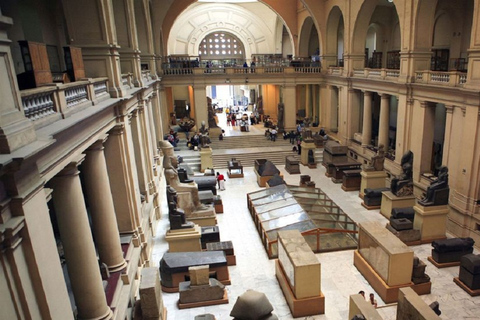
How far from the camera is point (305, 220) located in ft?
35.1

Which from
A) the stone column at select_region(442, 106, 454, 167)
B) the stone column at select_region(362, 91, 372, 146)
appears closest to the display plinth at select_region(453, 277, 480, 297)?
the stone column at select_region(442, 106, 454, 167)

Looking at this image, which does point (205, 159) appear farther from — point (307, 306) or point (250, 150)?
point (307, 306)

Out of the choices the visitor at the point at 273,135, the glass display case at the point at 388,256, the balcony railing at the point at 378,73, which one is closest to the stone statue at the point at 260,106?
the visitor at the point at 273,135

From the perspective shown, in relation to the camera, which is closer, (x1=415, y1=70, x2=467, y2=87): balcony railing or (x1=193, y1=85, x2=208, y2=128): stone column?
(x1=415, y1=70, x2=467, y2=87): balcony railing

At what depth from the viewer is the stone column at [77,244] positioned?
525 cm

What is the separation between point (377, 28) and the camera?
72.5 ft

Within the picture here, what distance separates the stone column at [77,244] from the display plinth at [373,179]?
1140cm

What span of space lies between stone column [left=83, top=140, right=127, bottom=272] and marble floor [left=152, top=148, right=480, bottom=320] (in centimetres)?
195

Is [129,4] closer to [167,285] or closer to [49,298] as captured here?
[167,285]

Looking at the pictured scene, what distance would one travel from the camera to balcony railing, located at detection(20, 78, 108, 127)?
421 centimetres

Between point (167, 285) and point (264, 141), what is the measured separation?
1510cm

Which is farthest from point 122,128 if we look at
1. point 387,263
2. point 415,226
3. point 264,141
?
point 264,141

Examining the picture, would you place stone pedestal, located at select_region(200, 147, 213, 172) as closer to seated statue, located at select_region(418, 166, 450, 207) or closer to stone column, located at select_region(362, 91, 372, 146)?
stone column, located at select_region(362, 91, 372, 146)

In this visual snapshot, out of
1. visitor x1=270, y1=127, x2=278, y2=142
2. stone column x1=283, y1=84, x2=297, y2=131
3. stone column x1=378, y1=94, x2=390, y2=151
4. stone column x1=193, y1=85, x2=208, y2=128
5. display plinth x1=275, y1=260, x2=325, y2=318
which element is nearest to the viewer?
display plinth x1=275, y1=260, x2=325, y2=318
